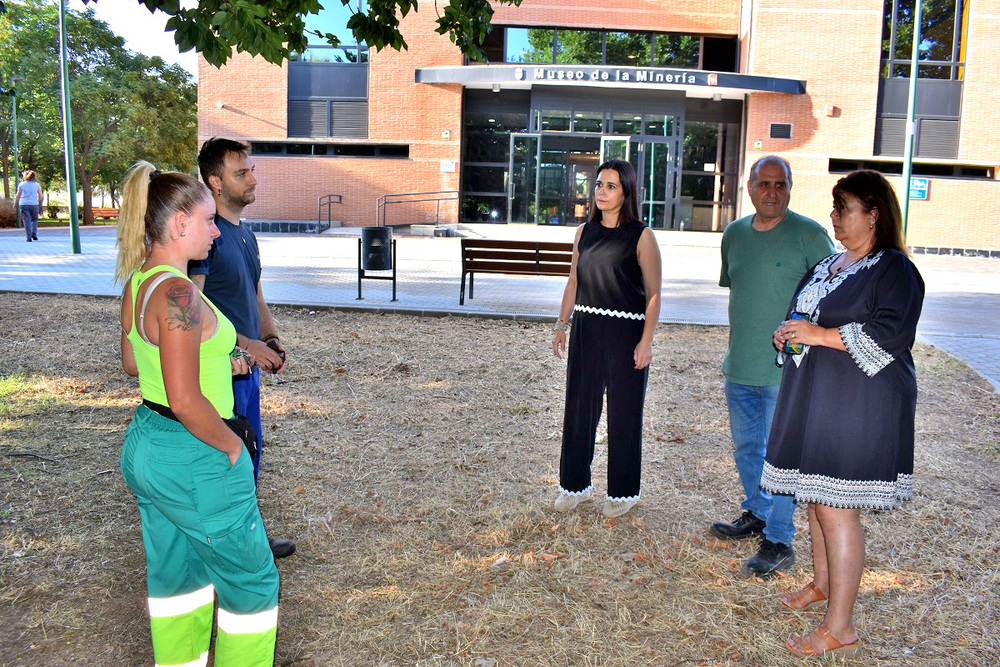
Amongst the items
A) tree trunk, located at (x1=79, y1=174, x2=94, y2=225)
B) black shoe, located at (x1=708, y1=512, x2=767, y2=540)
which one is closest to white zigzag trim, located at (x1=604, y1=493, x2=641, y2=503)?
black shoe, located at (x1=708, y1=512, x2=767, y2=540)

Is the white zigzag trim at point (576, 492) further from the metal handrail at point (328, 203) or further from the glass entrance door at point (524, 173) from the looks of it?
the metal handrail at point (328, 203)

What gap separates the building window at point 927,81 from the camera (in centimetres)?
2809

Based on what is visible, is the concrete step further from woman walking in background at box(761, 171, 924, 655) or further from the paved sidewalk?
woman walking in background at box(761, 171, 924, 655)

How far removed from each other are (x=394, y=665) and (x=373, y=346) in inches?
235

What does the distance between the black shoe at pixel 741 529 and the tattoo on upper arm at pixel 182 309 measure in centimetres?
300

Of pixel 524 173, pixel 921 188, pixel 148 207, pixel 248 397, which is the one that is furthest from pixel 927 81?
pixel 148 207

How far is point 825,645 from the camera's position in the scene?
128 inches

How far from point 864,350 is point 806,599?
1230mm

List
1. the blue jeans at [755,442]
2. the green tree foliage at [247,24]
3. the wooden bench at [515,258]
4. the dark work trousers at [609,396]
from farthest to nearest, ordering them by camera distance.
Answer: the wooden bench at [515,258]
the green tree foliage at [247,24]
the dark work trousers at [609,396]
the blue jeans at [755,442]

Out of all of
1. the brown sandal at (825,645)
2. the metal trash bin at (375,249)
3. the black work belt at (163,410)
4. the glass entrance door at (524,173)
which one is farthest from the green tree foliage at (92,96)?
the brown sandal at (825,645)

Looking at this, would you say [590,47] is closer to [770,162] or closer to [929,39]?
[929,39]

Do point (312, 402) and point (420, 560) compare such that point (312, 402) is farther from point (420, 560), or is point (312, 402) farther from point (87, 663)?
point (87, 663)

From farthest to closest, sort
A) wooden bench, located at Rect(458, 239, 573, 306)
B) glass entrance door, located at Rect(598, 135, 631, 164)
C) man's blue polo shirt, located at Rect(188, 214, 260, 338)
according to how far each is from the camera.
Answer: glass entrance door, located at Rect(598, 135, 631, 164), wooden bench, located at Rect(458, 239, 573, 306), man's blue polo shirt, located at Rect(188, 214, 260, 338)

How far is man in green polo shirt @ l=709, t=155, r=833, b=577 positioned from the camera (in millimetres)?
4043
